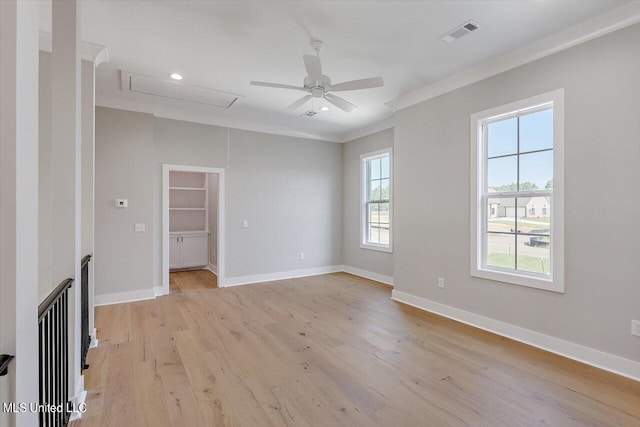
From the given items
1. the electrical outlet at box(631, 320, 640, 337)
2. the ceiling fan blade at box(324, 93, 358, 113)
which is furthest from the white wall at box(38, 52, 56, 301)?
the electrical outlet at box(631, 320, 640, 337)

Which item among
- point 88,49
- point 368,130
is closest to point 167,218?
point 88,49

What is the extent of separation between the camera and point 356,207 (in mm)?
6555

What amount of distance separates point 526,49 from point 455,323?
3042mm

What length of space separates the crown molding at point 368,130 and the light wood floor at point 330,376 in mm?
3343

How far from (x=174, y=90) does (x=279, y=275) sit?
3.64m

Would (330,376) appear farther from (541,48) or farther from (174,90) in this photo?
(174,90)

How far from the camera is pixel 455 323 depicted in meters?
3.73

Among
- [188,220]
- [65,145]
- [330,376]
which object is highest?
[65,145]

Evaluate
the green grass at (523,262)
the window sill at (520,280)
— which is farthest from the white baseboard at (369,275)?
the green grass at (523,262)

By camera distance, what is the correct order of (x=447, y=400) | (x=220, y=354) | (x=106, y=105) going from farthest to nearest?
(x=106, y=105)
(x=220, y=354)
(x=447, y=400)

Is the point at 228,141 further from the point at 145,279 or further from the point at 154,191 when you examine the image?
the point at 145,279

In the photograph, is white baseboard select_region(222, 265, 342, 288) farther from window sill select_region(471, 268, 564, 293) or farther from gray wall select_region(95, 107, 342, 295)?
window sill select_region(471, 268, 564, 293)

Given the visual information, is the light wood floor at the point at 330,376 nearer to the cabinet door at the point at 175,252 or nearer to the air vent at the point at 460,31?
the cabinet door at the point at 175,252

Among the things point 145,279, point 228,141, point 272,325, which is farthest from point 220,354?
point 228,141
